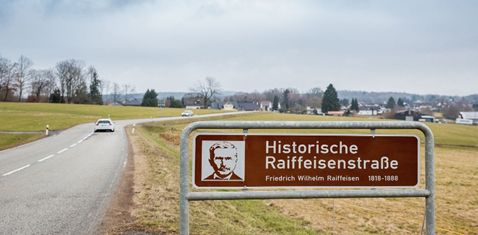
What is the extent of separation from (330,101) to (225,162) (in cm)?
14223

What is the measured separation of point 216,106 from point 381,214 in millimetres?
175156

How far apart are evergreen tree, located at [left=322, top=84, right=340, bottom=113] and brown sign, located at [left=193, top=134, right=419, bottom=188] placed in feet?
463

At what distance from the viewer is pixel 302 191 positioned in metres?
3.75

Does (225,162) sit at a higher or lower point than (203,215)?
higher

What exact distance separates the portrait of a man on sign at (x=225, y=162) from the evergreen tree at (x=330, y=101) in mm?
141454

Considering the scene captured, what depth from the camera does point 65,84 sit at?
130m

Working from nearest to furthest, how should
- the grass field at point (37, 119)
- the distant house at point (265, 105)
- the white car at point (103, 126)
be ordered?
the grass field at point (37, 119) < the white car at point (103, 126) < the distant house at point (265, 105)

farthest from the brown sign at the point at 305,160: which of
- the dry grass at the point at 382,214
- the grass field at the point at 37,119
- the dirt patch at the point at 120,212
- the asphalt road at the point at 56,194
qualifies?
the grass field at the point at 37,119

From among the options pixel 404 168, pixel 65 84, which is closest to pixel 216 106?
pixel 65 84

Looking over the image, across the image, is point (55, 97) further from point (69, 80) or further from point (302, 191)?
point (302, 191)

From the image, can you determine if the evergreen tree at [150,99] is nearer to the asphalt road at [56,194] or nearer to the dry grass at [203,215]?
the asphalt road at [56,194]

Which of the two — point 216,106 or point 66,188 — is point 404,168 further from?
point 216,106

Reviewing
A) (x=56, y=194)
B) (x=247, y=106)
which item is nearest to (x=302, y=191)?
(x=56, y=194)

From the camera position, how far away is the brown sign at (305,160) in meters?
3.65
